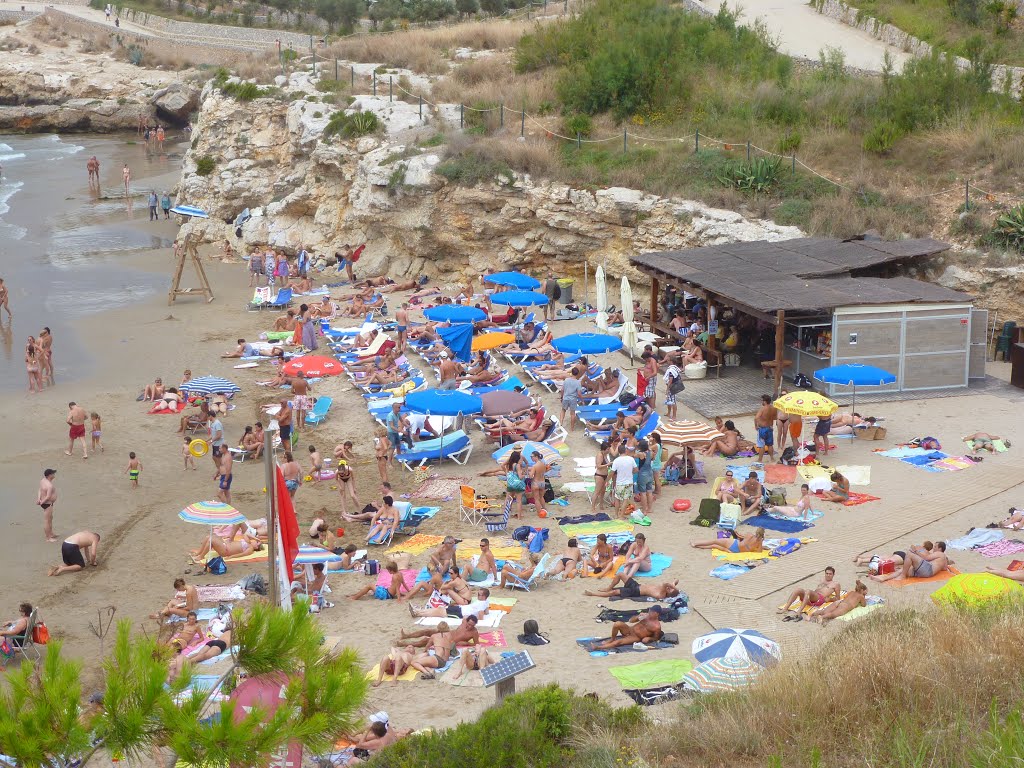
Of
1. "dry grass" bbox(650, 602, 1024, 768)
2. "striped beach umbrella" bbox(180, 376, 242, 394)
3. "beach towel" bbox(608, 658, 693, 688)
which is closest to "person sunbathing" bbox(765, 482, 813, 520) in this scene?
"beach towel" bbox(608, 658, 693, 688)

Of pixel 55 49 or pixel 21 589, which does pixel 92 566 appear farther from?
pixel 55 49

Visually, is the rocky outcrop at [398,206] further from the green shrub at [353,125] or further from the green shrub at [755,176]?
the green shrub at [755,176]

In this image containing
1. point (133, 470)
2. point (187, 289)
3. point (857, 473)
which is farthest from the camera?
point (187, 289)

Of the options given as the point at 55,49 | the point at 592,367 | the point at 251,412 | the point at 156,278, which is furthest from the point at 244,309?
the point at 55,49

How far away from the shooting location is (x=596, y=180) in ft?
98.1

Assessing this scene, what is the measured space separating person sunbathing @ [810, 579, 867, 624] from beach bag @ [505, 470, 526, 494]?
528 centimetres

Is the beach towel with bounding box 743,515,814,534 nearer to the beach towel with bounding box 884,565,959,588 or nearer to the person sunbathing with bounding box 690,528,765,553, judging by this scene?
the person sunbathing with bounding box 690,528,765,553

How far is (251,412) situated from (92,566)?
680 centimetres

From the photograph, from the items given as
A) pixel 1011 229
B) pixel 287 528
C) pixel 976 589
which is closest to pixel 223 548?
pixel 287 528

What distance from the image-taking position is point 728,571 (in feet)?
47.1

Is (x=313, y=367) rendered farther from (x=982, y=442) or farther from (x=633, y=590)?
(x=982, y=442)

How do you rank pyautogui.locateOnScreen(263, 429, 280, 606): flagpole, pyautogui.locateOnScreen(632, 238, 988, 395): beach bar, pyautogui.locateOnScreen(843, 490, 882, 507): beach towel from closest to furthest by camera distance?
pyautogui.locateOnScreen(263, 429, 280, 606): flagpole < pyautogui.locateOnScreen(843, 490, 882, 507): beach towel < pyautogui.locateOnScreen(632, 238, 988, 395): beach bar

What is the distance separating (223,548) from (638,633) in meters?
6.35

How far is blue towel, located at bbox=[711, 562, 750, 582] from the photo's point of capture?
1416cm
